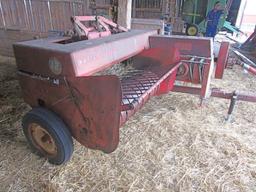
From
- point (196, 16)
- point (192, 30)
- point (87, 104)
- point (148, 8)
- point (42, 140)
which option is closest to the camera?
point (87, 104)

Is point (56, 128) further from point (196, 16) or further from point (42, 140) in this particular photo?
point (196, 16)

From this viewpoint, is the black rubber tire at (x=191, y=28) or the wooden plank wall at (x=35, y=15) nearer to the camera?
the wooden plank wall at (x=35, y=15)

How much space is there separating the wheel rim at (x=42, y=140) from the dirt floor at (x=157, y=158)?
0.13 m

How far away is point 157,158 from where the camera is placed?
2068 millimetres

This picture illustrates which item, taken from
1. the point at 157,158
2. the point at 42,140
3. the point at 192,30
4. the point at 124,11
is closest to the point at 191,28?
the point at 192,30

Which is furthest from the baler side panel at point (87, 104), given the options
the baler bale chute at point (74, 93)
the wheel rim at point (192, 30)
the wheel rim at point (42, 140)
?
the wheel rim at point (192, 30)

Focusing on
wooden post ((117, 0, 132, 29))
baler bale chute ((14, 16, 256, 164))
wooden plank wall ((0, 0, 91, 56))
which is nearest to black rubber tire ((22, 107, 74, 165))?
baler bale chute ((14, 16, 256, 164))

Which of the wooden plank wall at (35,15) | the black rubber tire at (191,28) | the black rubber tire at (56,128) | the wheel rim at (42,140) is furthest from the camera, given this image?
the black rubber tire at (191,28)

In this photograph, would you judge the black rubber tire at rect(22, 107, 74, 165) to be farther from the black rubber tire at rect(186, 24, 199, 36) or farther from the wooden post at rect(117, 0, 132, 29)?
the black rubber tire at rect(186, 24, 199, 36)

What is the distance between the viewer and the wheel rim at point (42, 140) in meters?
1.89

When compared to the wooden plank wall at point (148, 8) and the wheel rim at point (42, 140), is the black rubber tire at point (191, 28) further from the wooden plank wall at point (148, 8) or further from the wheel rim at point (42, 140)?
the wheel rim at point (42, 140)

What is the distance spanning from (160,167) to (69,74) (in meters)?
1.06

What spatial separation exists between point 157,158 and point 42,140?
99 centimetres

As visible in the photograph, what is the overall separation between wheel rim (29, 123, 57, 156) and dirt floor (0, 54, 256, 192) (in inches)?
5.0
